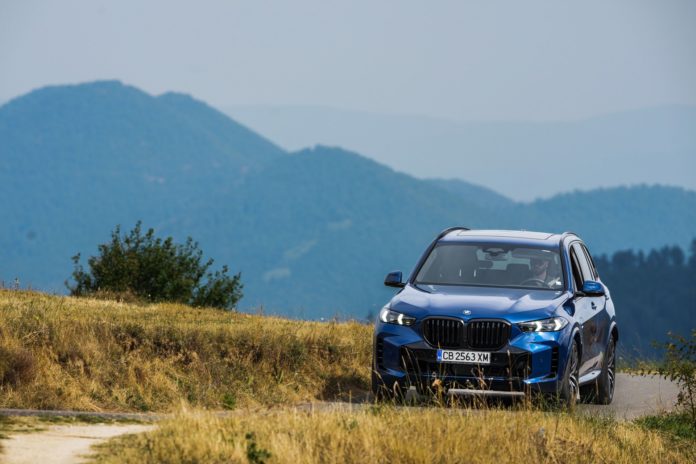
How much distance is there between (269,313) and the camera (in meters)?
23.0

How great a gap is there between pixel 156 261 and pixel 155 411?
68.4 feet

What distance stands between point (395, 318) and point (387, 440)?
3164 millimetres

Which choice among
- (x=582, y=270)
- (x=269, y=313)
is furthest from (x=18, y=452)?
(x=269, y=313)

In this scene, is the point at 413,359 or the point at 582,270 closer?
the point at 413,359

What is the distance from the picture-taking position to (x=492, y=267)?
45.6 feet

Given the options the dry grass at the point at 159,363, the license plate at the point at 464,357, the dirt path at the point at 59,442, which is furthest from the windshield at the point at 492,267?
the dirt path at the point at 59,442

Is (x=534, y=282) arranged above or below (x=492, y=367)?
above

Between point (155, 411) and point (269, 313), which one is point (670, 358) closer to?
point (155, 411)

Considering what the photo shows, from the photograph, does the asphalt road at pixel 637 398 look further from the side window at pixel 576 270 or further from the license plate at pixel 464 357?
the license plate at pixel 464 357

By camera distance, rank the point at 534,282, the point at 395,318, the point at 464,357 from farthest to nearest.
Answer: the point at 534,282
the point at 395,318
the point at 464,357

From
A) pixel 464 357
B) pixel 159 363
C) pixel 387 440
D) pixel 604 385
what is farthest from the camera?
pixel 604 385

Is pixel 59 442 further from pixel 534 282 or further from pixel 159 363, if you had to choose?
pixel 534 282

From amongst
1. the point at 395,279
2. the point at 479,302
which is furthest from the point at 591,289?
the point at 395,279

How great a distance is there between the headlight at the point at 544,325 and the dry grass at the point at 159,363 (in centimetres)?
296
